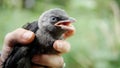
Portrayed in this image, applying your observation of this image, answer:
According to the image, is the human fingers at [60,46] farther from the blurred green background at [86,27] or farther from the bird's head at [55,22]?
the blurred green background at [86,27]

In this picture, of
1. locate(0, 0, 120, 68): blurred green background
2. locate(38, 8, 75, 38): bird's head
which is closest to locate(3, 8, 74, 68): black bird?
locate(38, 8, 75, 38): bird's head

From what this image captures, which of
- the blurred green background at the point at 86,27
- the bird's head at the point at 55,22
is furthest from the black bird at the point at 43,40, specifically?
the blurred green background at the point at 86,27

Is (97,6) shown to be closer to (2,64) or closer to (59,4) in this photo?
(59,4)

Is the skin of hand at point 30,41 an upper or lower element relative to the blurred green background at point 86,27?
lower

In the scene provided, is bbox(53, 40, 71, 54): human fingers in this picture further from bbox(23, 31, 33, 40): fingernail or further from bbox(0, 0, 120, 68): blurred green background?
bbox(0, 0, 120, 68): blurred green background

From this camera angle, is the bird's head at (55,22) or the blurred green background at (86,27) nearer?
the bird's head at (55,22)

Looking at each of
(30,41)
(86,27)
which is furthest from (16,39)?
(86,27)
